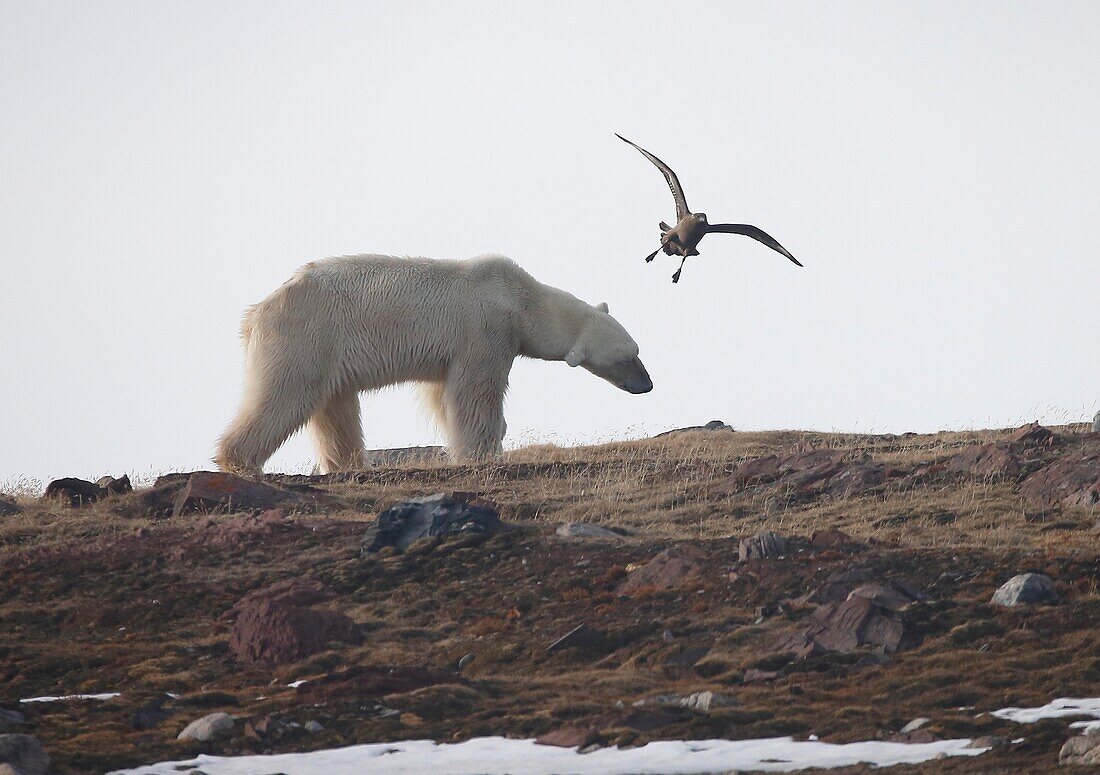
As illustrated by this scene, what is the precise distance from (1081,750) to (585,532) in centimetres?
530

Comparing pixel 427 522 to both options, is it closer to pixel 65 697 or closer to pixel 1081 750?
pixel 65 697

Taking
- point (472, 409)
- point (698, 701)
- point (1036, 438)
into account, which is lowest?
point (698, 701)

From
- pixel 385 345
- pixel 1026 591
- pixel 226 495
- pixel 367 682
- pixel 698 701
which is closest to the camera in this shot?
pixel 698 701

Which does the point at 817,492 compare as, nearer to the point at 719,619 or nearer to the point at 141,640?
the point at 719,619

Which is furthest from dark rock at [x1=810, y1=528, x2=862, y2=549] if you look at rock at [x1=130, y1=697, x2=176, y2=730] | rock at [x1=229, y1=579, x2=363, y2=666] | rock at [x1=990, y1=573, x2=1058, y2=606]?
rock at [x1=130, y1=697, x2=176, y2=730]

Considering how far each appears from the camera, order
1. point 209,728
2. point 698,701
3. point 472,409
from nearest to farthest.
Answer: point 209,728 → point 698,701 → point 472,409

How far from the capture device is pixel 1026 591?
847 centimetres

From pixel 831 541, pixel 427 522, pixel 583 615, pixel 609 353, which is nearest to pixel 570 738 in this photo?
pixel 583 615

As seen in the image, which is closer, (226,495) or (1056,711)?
(1056,711)

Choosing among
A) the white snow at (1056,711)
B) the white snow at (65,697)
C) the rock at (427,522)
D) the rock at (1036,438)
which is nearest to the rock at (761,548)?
the rock at (427,522)

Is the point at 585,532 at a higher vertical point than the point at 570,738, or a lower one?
higher

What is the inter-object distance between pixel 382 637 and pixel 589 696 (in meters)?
2.03

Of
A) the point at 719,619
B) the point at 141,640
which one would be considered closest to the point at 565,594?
the point at 719,619

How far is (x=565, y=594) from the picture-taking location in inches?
372
